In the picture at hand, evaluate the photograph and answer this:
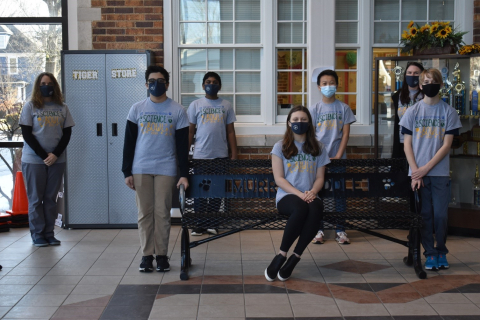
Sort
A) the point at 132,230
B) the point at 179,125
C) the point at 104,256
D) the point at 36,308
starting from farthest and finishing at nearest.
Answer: the point at 132,230 < the point at 104,256 < the point at 179,125 < the point at 36,308

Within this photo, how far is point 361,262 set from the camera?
18.7 ft

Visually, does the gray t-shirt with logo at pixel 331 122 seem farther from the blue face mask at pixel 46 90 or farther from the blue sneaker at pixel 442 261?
the blue face mask at pixel 46 90

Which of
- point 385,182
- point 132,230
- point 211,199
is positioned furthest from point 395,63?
point 132,230

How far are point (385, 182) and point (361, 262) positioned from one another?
2.69ft

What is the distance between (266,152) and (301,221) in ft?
9.01

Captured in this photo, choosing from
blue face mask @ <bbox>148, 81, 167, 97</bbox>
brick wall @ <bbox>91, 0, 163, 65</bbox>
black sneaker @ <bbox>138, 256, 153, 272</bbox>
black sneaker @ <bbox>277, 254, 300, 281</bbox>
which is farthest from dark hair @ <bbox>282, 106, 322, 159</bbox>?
brick wall @ <bbox>91, 0, 163, 65</bbox>

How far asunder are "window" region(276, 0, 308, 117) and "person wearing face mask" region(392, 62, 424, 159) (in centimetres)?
145

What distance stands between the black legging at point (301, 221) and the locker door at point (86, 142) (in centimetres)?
310

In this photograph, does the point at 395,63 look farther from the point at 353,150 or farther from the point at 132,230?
the point at 132,230


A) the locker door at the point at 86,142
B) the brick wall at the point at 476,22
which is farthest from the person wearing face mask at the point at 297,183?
the brick wall at the point at 476,22

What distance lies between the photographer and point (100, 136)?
734 centimetres

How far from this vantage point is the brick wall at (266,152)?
762cm

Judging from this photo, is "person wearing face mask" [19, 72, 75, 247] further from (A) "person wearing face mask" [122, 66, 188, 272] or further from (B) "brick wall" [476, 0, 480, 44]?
(B) "brick wall" [476, 0, 480, 44]

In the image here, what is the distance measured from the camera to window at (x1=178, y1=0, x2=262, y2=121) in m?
7.78
